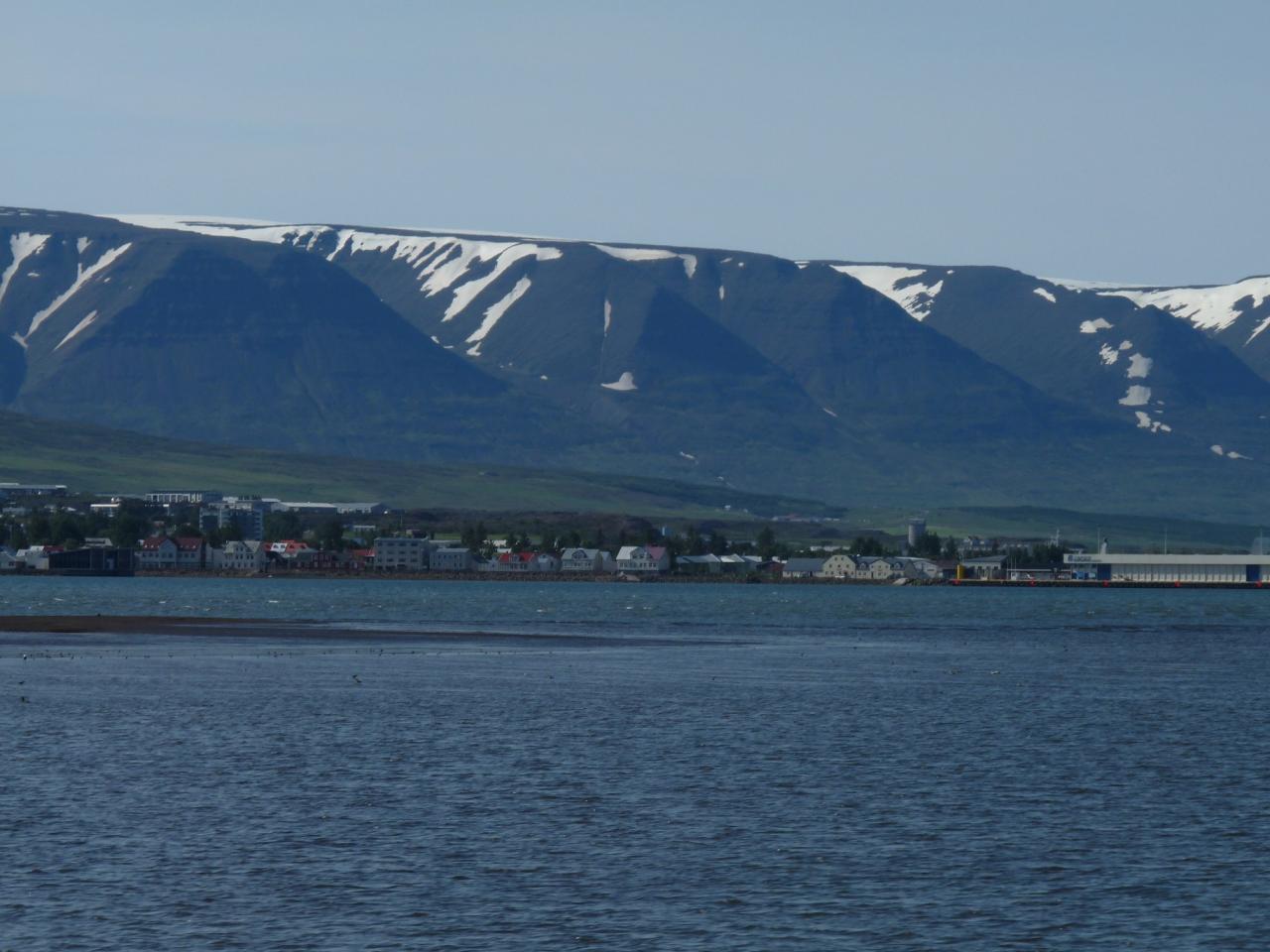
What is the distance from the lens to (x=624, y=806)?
45438mm

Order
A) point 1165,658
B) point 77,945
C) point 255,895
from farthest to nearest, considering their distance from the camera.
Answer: point 1165,658 → point 255,895 → point 77,945

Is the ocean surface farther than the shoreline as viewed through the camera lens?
No

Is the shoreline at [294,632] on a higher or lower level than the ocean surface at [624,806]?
higher

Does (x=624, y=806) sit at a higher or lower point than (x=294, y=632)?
lower

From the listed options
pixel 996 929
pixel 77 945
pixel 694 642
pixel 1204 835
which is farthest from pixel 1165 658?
pixel 77 945

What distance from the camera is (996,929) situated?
111ft

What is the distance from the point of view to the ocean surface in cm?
3434

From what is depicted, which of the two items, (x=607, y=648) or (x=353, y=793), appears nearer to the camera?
(x=353, y=793)

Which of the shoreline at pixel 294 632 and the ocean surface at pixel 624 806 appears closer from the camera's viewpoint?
the ocean surface at pixel 624 806

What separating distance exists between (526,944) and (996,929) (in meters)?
7.12

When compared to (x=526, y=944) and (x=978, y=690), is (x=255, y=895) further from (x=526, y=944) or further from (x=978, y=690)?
(x=978, y=690)

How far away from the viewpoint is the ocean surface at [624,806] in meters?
34.3

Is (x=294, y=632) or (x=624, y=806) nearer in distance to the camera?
(x=624, y=806)

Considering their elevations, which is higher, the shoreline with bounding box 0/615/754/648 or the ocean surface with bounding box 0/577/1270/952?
the shoreline with bounding box 0/615/754/648
